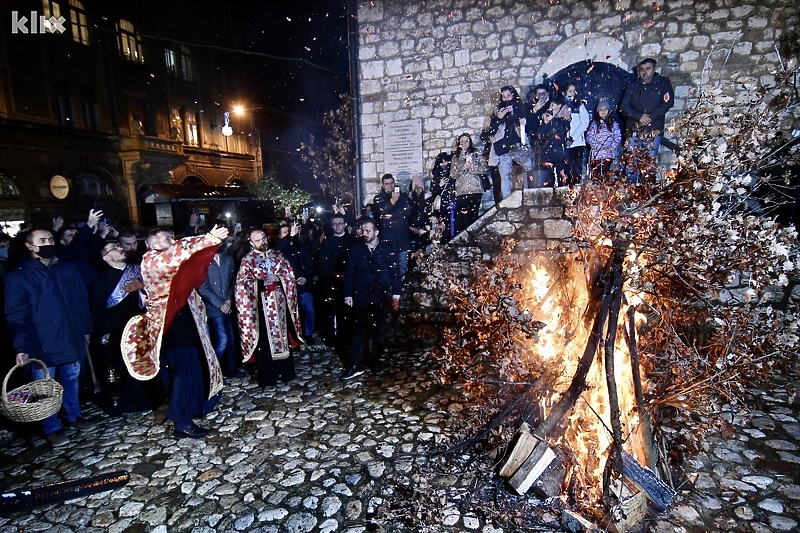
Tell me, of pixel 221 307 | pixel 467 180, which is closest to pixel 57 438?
pixel 221 307

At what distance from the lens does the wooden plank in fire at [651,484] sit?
3.26 m

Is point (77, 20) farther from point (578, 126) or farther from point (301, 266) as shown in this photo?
point (578, 126)

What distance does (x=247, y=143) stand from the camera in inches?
1273

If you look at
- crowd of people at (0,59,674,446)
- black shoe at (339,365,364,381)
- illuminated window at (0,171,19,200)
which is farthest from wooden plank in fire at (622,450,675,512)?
illuminated window at (0,171,19,200)

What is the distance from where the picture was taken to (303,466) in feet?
13.8

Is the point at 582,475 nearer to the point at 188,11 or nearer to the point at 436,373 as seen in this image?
the point at 436,373

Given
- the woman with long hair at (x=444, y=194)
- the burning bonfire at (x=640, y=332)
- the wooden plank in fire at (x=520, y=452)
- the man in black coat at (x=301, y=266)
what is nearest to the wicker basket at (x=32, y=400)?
the man in black coat at (x=301, y=266)

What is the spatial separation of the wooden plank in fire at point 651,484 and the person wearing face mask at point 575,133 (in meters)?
6.79

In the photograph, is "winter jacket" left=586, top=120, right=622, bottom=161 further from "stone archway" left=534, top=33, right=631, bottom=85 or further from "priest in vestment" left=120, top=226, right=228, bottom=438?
"priest in vestment" left=120, top=226, right=228, bottom=438

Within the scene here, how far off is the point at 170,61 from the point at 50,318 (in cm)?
2846

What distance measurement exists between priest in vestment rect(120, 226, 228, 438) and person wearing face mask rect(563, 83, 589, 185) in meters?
7.44

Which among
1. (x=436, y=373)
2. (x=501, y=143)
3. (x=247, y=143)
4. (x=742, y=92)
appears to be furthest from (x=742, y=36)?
(x=247, y=143)

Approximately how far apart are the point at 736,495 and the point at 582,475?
4.11ft

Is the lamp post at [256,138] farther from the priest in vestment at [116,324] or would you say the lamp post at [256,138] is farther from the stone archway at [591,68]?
the priest in vestment at [116,324]
